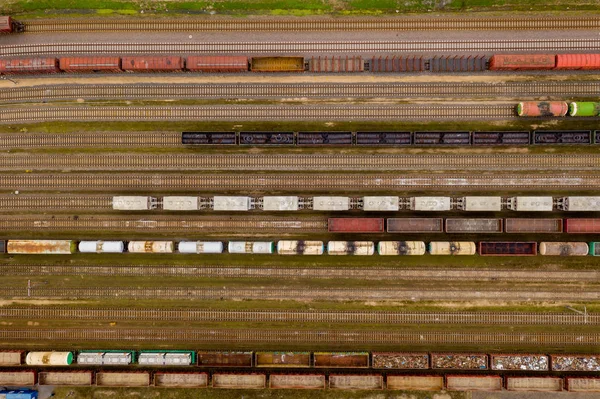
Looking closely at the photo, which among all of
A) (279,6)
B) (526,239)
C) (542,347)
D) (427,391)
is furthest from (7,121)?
(542,347)

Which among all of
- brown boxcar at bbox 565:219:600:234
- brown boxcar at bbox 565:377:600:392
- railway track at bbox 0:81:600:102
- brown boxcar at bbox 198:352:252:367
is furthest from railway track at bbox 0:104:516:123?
brown boxcar at bbox 565:377:600:392

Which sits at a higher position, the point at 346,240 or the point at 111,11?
the point at 111,11

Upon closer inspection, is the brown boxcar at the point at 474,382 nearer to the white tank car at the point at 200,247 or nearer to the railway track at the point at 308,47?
the white tank car at the point at 200,247

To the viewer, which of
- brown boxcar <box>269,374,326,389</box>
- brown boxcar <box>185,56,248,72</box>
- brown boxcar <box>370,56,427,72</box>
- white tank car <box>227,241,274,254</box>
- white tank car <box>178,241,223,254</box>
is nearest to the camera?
brown boxcar <box>269,374,326,389</box>

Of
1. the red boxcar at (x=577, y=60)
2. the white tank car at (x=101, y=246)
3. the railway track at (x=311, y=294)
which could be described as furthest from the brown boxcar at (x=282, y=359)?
the red boxcar at (x=577, y=60)

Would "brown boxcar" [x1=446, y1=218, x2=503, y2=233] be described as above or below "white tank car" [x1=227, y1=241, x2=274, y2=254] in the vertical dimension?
above

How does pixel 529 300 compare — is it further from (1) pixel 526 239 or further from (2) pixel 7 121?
(2) pixel 7 121

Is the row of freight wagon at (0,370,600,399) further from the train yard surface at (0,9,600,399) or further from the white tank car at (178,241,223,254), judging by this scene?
the white tank car at (178,241,223,254)
